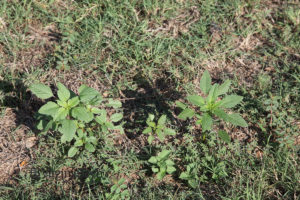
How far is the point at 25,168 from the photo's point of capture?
9.97ft

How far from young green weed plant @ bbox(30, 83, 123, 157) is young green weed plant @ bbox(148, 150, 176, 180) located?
1.42ft

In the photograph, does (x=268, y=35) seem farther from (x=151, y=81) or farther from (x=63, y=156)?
(x=63, y=156)

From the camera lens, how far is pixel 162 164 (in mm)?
2918

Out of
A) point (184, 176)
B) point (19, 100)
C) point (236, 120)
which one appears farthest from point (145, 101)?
point (19, 100)

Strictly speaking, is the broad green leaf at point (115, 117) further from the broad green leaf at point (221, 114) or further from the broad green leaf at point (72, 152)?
the broad green leaf at point (221, 114)

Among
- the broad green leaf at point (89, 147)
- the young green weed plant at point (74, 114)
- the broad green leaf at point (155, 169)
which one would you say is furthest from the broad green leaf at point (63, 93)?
the broad green leaf at point (155, 169)

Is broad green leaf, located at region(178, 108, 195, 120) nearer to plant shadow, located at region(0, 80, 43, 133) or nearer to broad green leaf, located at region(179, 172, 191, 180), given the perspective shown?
broad green leaf, located at region(179, 172, 191, 180)

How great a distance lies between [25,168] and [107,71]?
4.24ft

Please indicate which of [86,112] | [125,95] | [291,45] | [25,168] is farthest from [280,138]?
[25,168]

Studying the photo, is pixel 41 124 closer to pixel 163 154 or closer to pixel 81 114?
pixel 81 114

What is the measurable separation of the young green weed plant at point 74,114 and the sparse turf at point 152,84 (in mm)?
159

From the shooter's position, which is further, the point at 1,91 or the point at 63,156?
the point at 1,91

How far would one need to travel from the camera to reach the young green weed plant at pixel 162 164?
292cm

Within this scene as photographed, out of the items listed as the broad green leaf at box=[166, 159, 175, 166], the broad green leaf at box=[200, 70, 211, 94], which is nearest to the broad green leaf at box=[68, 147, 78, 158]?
the broad green leaf at box=[166, 159, 175, 166]
